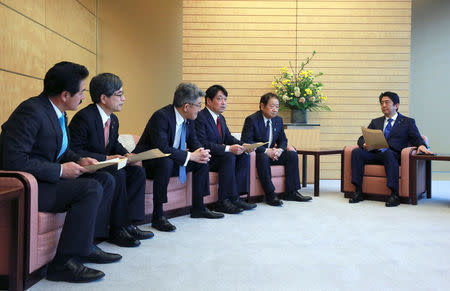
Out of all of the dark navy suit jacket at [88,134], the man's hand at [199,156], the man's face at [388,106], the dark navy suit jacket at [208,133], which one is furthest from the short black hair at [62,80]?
the man's face at [388,106]

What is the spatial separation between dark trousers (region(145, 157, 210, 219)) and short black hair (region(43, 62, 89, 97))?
4.21 feet

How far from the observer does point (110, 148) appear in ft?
11.0

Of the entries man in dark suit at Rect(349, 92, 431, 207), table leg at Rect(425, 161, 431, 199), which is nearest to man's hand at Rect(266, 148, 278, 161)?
man in dark suit at Rect(349, 92, 431, 207)

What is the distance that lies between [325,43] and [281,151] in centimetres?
287

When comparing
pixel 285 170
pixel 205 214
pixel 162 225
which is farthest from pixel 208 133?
pixel 162 225

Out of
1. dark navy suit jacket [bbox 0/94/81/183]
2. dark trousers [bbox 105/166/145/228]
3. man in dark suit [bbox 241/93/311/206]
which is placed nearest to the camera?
dark navy suit jacket [bbox 0/94/81/183]

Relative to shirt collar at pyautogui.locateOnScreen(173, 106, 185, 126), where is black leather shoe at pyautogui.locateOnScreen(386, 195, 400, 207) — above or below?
below

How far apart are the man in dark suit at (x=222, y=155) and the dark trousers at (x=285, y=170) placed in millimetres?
224

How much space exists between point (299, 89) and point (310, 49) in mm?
935

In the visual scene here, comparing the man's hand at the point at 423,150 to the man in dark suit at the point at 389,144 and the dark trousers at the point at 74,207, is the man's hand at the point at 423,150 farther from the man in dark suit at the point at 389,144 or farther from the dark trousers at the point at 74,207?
the dark trousers at the point at 74,207

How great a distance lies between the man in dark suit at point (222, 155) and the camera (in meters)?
4.41

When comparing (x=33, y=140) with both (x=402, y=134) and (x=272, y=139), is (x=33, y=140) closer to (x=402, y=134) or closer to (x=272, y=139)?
(x=272, y=139)

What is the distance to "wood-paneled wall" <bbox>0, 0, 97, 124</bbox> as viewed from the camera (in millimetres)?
5156

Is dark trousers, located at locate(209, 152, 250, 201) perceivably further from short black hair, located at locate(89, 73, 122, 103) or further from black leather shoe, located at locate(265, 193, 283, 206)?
short black hair, located at locate(89, 73, 122, 103)
